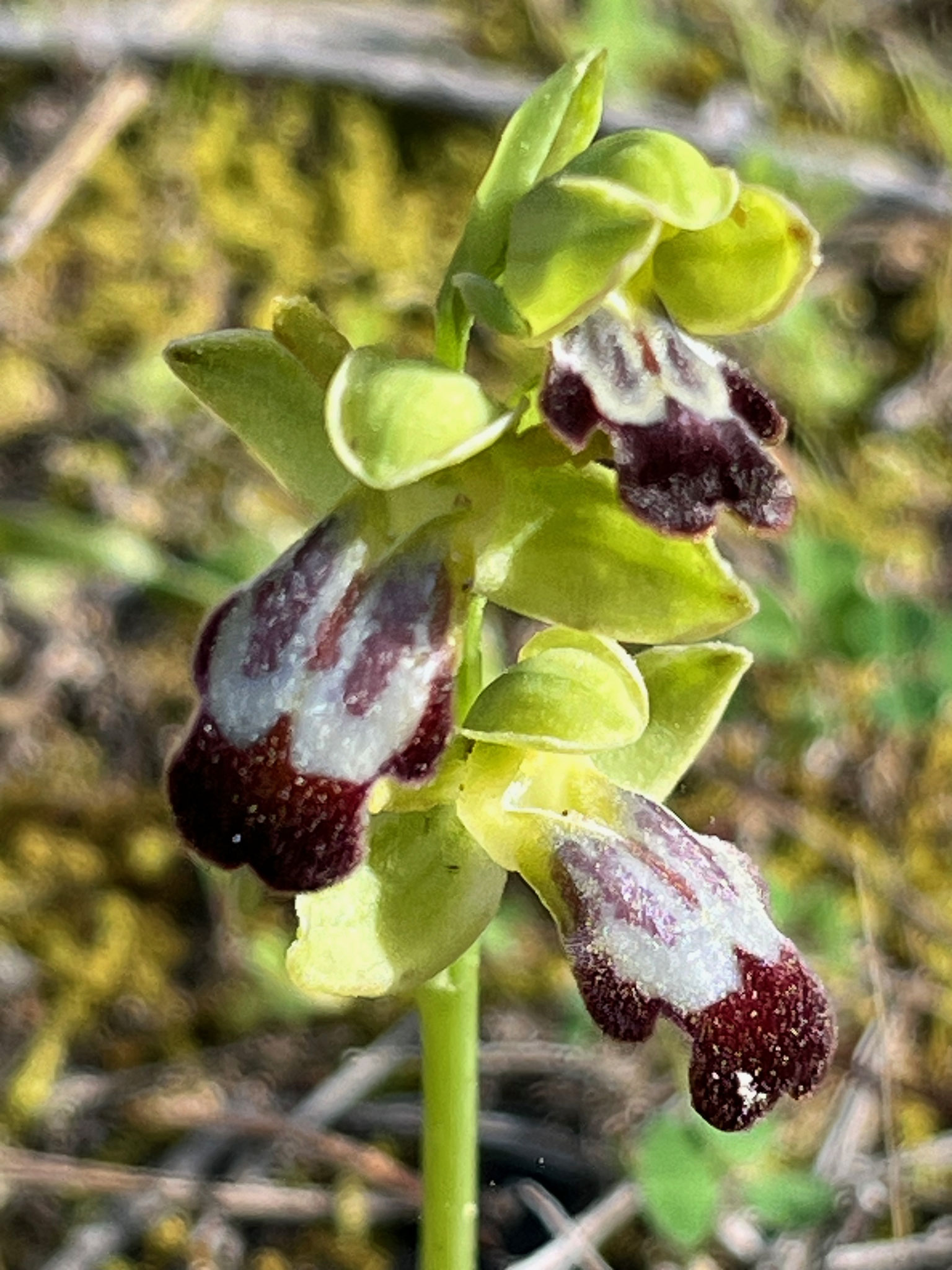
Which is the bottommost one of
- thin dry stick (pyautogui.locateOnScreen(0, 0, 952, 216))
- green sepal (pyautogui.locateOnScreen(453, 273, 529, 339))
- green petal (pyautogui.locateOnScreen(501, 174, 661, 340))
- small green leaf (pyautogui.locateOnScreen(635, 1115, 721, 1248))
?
small green leaf (pyautogui.locateOnScreen(635, 1115, 721, 1248))

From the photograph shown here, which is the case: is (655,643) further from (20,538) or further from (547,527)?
(20,538)

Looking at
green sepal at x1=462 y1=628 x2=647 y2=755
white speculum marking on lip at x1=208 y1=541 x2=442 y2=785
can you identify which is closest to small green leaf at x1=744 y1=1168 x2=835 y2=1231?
green sepal at x1=462 y1=628 x2=647 y2=755

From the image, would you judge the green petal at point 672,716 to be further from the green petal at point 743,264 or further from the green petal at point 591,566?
the green petal at point 743,264

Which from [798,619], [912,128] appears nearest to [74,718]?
[798,619]

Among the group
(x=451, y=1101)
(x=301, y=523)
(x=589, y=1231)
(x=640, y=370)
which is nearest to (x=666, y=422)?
(x=640, y=370)

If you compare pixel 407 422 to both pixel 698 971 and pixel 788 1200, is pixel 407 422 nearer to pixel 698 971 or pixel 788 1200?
pixel 698 971

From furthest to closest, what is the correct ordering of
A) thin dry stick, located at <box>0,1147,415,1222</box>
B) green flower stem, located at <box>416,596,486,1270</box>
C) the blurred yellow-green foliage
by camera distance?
the blurred yellow-green foliage < thin dry stick, located at <box>0,1147,415,1222</box> < green flower stem, located at <box>416,596,486,1270</box>

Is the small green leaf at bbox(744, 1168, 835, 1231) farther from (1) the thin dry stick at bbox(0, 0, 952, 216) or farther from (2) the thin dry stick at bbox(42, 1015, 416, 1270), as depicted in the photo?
(1) the thin dry stick at bbox(0, 0, 952, 216)
